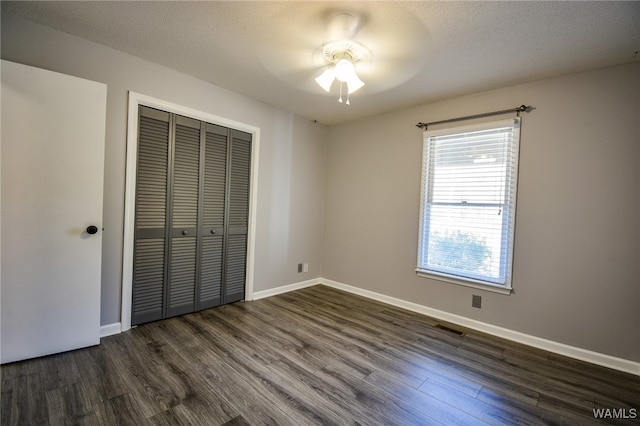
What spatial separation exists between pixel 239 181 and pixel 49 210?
1.71 meters

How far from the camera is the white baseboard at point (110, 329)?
2.36 meters

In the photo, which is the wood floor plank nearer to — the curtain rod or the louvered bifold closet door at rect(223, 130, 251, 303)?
the louvered bifold closet door at rect(223, 130, 251, 303)

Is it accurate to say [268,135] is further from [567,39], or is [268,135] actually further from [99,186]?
[567,39]

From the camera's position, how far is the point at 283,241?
3850 mm

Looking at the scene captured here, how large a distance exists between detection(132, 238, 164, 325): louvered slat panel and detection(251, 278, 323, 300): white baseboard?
1137 mm

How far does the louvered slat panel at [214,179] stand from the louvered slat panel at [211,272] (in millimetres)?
191

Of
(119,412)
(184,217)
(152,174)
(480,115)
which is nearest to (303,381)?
(119,412)

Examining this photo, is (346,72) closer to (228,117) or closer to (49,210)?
(228,117)

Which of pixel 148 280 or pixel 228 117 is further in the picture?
pixel 228 117

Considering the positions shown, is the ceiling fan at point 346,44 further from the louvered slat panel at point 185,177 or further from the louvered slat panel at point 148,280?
the louvered slat panel at point 148,280

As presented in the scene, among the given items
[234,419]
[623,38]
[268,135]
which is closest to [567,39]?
[623,38]

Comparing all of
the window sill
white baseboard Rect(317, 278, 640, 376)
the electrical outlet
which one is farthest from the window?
white baseboard Rect(317, 278, 640, 376)

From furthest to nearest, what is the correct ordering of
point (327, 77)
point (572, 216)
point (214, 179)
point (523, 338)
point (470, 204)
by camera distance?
point (214, 179)
point (470, 204)
point (523, 338)
point (572, 216)
point (327, 77)

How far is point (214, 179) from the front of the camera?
3094 millimetres
